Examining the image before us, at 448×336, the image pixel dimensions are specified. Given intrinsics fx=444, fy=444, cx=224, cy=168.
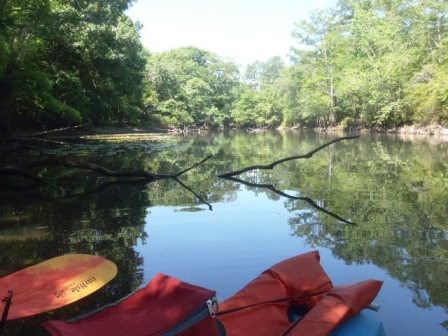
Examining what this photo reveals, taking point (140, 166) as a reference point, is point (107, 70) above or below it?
above

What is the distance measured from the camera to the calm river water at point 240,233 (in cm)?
368

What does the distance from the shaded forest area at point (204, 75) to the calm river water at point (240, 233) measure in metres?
Answer: 7.67

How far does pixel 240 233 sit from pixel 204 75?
181ft

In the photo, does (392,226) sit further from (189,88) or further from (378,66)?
(189,88)

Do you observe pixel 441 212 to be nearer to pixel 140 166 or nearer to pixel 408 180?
pixel 408 180

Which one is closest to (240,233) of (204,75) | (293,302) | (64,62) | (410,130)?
(293,302)

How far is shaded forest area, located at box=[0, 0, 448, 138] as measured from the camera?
1717 centimetres

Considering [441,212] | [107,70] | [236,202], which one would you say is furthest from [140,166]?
[107,70]

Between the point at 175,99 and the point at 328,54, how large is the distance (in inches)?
662

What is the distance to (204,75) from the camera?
5891 centimetres

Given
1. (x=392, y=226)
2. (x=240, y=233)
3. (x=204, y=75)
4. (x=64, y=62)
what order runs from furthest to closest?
1. (x=204, y=75)
2. (x=64, y=62)
3. (x=392, y=226)
4. (x=240, y=233)

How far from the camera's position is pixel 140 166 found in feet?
36.7

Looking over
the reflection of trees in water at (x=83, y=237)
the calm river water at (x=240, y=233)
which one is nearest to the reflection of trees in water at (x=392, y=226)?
the calm river water at (x=240, y=233)

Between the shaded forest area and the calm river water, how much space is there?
7666 millimetres
